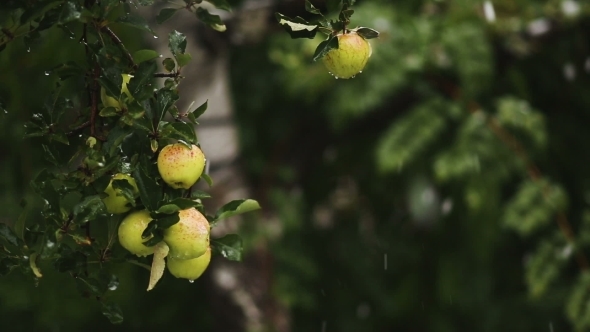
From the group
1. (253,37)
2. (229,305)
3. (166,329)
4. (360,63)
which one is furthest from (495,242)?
(360,63)

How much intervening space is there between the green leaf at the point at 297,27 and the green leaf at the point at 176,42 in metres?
0.08

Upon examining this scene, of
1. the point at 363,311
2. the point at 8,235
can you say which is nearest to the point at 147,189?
the point at 8,235

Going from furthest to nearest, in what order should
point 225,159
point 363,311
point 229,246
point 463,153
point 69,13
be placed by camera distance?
1. point 363,311
2. point 225,159
3. point 463,153
4. point 229,246
5. point 69,13

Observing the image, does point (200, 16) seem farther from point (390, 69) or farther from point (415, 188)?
point (415, 188)

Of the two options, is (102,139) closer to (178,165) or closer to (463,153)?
(178,165)

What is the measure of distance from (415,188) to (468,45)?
0.52 metres

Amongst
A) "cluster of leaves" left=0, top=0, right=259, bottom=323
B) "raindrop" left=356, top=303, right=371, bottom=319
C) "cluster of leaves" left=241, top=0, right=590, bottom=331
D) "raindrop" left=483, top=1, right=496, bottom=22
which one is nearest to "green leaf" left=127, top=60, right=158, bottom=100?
"cluster of leaves" left=0, top=0, right=259, bottom=323

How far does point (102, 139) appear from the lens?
59cm

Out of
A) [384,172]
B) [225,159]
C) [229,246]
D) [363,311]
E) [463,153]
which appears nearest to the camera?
[229,246]

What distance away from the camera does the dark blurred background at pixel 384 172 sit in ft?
6.02

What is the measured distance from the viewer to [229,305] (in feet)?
6.88

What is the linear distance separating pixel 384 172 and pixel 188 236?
1.40 m

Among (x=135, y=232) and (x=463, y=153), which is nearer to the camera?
(x=135, y=232)

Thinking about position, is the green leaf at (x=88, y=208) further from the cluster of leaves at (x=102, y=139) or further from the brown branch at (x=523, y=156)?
the brown branch at (x=523, y=156)
